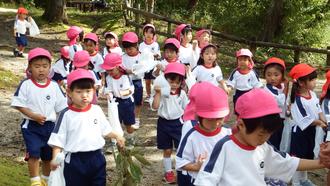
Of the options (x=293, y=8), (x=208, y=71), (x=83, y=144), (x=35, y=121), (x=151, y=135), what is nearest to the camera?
(x=83, y=144)

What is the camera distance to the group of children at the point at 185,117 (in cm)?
268

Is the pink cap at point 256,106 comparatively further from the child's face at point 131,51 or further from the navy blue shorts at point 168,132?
the child's face at point 131,51

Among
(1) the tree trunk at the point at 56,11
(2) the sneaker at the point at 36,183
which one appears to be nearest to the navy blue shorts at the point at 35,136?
(2) the sneaker at the point at 36,183

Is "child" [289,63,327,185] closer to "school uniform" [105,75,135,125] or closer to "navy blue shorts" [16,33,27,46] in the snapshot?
"school uniform" [105,75,135,125]

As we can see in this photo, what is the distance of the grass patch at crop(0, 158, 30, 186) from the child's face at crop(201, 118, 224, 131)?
2.42 meters

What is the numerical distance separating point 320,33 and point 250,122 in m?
14.0

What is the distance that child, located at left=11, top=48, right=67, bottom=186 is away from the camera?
4.56 m

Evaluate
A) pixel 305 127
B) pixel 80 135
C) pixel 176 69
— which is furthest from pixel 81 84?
pixel 305 127

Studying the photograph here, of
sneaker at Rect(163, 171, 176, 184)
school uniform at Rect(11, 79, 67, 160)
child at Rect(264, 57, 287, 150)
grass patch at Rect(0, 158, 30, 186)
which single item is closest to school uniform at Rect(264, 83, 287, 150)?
child at Rect(264, 57, 287, 150)

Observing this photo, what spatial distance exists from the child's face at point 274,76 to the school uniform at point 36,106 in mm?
2538

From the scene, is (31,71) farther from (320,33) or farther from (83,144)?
(320,33)

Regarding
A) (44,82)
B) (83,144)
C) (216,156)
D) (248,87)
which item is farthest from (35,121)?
(248,87)

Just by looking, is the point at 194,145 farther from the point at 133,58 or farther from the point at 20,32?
the point at 20,32

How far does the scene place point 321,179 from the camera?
566 cm
